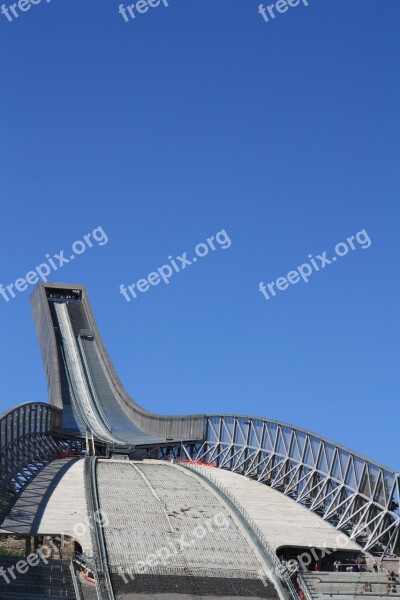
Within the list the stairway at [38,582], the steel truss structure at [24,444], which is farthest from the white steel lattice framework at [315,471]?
the stairway at [38,582]

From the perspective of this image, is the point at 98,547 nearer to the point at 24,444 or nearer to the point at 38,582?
the point at 38,582

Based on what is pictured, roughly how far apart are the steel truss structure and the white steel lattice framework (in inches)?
403

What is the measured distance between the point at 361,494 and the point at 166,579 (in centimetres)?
1219

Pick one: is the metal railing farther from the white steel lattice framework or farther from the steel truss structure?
the white steel lattice framework

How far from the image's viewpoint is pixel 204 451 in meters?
63.8

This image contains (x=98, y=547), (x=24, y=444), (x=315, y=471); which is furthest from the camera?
(x=24, y=444)

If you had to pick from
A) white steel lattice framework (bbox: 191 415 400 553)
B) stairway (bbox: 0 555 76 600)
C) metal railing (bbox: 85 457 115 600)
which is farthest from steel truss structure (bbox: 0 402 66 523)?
white steel lattice framework (bbox: 191 415 400 553)

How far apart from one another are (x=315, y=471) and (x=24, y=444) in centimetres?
1720

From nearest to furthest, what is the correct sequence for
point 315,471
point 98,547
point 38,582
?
1. point 38,582
2. point 98,547
3. point 315,471

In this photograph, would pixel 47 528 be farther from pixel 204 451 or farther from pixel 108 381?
pixel 108 381

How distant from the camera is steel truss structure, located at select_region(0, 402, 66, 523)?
1859 inches

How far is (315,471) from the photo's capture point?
165 feet

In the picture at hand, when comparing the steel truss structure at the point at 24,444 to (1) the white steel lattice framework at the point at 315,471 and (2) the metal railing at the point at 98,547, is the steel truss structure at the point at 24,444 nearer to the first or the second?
(2) the metal railing at the point at 98,547

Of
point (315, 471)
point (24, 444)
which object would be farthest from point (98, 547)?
point (24, 444)
